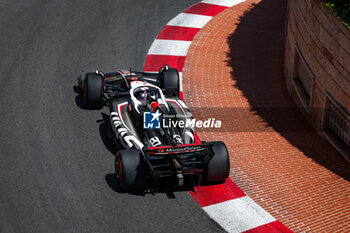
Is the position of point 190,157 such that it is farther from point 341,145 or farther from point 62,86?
point 62,86

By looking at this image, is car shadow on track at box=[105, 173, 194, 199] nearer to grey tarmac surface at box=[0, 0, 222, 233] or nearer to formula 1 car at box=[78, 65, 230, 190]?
grey tarmac surface at box=[0, 0, 222, 233]

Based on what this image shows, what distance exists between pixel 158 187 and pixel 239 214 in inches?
70.5

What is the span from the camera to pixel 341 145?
1184 centimetres

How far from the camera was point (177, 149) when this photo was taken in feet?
31.7

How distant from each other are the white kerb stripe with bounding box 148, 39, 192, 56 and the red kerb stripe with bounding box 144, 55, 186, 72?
10.5 inches

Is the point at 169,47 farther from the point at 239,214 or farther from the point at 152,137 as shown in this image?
the point at 239,214

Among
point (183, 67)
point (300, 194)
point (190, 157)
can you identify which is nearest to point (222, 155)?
point (190, 157)

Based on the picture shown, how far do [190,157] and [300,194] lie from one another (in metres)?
2.55

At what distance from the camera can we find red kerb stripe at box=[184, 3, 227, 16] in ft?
62.2

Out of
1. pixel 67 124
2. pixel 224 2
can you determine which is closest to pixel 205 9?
pixel 224 2

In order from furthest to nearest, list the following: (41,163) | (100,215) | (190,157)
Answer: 1. (41,163)
2. (190,157)
3. (100,215)

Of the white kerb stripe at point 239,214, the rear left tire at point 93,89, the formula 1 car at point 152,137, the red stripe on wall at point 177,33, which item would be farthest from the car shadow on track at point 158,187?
the red stripe on wall at point 177,33

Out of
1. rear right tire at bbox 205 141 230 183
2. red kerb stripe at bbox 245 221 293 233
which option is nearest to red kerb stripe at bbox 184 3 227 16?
rear right tire at bbox 205 141 230 183

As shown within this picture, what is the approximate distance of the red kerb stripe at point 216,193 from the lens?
1015 cm
